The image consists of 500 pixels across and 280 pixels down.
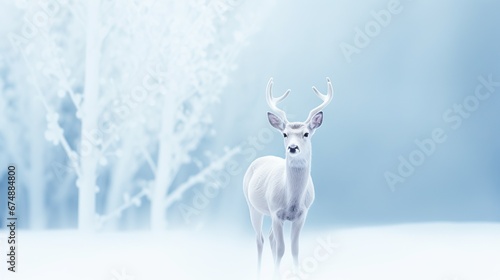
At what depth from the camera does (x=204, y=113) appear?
407cm

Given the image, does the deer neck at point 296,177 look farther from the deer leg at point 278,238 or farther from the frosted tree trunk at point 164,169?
the frosted tree trunk at point 164,169

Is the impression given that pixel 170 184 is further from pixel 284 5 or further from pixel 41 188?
pixel 284 5

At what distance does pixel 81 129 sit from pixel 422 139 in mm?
2261

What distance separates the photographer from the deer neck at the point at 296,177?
7.81 feet

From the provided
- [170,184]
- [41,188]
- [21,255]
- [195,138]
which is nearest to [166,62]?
[195,138]

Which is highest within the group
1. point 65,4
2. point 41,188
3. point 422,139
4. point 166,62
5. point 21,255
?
point 65,4

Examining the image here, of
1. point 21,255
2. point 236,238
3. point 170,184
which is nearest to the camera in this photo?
point 21,255

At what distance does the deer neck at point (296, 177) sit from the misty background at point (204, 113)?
1455 mm

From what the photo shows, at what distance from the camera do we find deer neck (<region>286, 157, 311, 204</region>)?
238 cm

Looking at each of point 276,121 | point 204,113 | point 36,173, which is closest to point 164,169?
point 204,113

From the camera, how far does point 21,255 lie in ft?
11.4

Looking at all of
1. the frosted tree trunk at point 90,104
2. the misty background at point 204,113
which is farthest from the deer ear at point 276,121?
the frosted tree trunk at point 90,104

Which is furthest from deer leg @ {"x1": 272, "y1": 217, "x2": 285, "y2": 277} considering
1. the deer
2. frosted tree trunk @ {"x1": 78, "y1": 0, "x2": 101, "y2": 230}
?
frosted tree trunk @ {"x1": 78, "y1": 0, "x2": 101, "y2": 230}

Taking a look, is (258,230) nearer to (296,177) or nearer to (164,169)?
(296,177)
